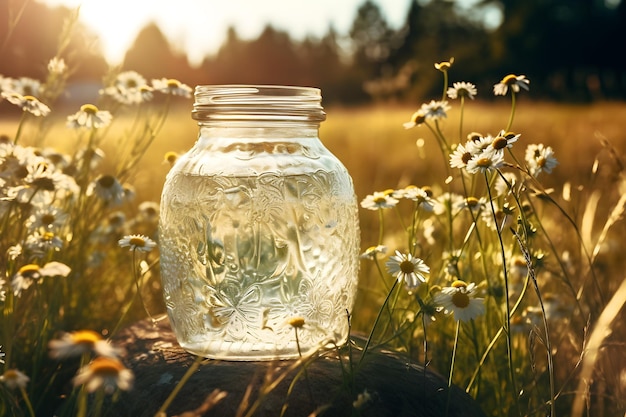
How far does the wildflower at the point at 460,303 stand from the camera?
5.72 ft

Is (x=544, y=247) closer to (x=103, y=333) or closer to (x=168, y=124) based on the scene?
(x=103, y=333)

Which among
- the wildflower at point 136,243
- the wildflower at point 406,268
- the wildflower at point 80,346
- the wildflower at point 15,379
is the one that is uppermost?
the wildflower at point 136,243

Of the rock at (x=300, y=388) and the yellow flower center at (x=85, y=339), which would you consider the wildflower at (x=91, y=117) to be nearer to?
the rock at (x=300, y=388)

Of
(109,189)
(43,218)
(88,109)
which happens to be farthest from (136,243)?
(88,109)

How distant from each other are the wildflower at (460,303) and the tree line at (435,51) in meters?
13.8

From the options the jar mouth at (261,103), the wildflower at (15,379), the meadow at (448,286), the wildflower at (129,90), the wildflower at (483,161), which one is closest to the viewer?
the wildflower at (15,379)

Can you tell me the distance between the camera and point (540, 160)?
6.73 ft

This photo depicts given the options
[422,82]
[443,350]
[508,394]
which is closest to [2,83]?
[443,350]

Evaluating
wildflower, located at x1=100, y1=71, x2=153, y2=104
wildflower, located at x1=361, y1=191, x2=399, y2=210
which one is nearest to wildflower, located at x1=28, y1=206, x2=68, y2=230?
wildflower, located at x1=100, y1=71, x2=153, y2=104

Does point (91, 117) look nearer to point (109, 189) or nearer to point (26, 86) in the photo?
point (109, 189)

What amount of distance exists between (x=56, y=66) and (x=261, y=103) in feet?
3.41

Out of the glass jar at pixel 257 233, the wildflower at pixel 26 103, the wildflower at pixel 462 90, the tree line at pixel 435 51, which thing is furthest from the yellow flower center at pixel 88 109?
the tree line at pixel 435 51

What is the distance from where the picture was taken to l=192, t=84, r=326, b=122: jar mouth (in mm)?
1967

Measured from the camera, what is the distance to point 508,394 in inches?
86.8
